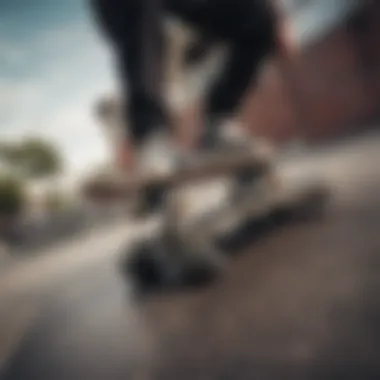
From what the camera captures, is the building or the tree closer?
the tree

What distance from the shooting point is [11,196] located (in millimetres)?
675

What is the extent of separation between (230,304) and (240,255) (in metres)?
0.23

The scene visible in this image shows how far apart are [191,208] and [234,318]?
0.36 meters

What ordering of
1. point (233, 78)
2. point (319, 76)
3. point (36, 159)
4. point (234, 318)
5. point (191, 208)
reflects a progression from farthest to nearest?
1. point (319, 76)
2. point (233, 78)
3. point (191, 208)
4. point (36, 159)
5. point (234, 318)

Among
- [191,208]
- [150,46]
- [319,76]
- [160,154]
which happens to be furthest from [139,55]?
[319,76]

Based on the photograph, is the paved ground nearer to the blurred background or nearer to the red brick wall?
the blurred background

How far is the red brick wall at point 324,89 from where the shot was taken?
1.11m

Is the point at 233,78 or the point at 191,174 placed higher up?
the point at 233,78

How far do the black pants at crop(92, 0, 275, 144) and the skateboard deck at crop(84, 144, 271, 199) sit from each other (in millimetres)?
120

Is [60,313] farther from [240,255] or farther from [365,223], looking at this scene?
[365,223]

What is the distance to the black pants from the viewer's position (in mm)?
751

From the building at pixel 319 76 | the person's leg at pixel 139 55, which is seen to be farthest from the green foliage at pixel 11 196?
the building at pixel 319 76

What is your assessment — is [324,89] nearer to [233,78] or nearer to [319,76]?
[319,76]

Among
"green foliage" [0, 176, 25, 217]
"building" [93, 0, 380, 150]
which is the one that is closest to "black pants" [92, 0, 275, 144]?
"building" [93, 0, 380, 150]
